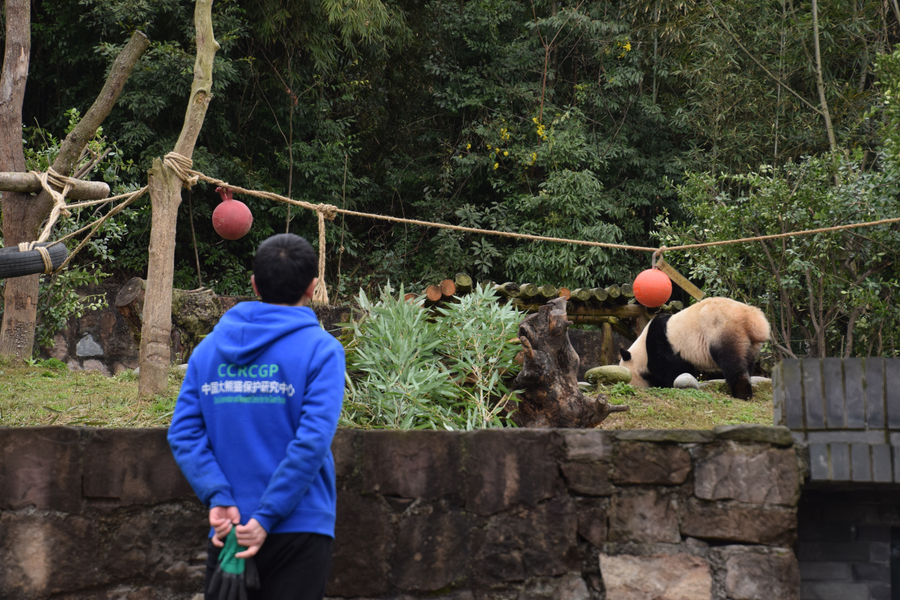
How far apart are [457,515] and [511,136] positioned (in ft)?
30.6

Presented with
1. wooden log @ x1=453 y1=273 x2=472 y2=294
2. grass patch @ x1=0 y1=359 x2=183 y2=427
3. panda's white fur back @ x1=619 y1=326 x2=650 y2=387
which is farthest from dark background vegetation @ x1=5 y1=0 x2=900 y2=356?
grass patch @ x1=0 y1=359 x2=183 y2=427

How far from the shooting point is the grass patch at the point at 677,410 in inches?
151

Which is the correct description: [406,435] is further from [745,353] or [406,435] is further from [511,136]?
[511,136]

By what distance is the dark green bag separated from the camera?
1.60 m

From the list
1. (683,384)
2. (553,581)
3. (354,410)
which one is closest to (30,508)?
(354,410)

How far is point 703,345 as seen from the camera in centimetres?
605

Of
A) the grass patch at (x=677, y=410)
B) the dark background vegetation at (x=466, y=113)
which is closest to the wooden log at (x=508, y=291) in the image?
the dark background vegetation at (x=466, y=113)

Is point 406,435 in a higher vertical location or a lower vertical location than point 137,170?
lower

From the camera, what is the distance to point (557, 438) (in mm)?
2576

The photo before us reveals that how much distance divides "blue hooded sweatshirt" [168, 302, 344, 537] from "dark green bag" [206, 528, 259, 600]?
0.21 ft

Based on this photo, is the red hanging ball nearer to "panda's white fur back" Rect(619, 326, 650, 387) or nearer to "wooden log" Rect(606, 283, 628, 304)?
Answer: "panda's white fur back" Rect(619, 326, 650, 387)

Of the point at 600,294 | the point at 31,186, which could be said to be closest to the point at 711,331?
the point at 600,294

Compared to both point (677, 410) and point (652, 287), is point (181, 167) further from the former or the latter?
point (677, 410)

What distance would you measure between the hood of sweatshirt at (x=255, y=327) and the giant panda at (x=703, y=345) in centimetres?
450
